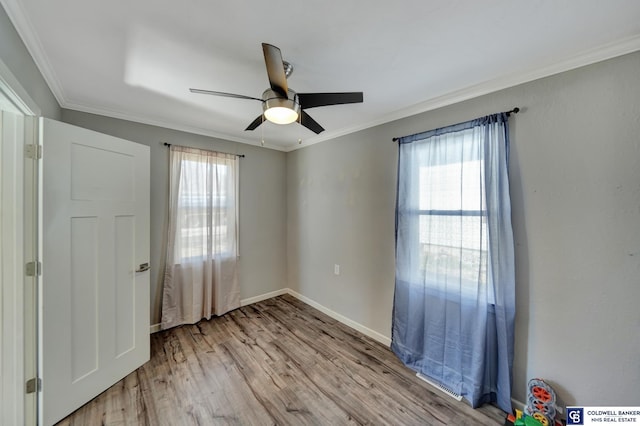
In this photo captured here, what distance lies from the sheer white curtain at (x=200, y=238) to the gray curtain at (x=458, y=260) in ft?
7.30

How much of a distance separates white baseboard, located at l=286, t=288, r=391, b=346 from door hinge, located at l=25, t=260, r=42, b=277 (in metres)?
2.75

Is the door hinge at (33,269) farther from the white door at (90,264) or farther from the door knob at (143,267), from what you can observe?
the door knob at (143,267)

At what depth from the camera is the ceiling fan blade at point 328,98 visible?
4.74 ft

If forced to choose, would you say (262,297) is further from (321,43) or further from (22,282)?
(321,43)

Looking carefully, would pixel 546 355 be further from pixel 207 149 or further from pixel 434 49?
pixel 207 149

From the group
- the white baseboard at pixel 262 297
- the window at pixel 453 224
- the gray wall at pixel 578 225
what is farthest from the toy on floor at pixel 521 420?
the white baseboard at pixel 262 297

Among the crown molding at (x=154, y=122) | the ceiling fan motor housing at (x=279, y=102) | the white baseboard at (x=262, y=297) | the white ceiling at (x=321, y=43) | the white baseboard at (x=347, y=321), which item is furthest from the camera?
the white baseboard at (x=262, y=297)

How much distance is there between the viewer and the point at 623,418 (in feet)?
4.45

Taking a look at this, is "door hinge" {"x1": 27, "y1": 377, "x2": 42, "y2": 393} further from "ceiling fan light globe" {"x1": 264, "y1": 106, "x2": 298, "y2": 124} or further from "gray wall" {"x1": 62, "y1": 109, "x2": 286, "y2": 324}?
"ceiling fan light globe" {"x1": 264, "y1": 106, "x2": 298, "y2": 124}

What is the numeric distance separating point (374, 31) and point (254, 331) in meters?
3.03

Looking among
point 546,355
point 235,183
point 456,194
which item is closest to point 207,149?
point 235,183

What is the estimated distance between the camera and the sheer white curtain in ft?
9.06

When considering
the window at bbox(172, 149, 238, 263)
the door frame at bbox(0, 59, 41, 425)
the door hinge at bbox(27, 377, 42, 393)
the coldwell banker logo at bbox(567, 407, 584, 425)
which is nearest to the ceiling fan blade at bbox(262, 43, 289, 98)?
the door frame at bbox(0, 59, 41, 425)

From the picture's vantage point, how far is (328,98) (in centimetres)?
149
